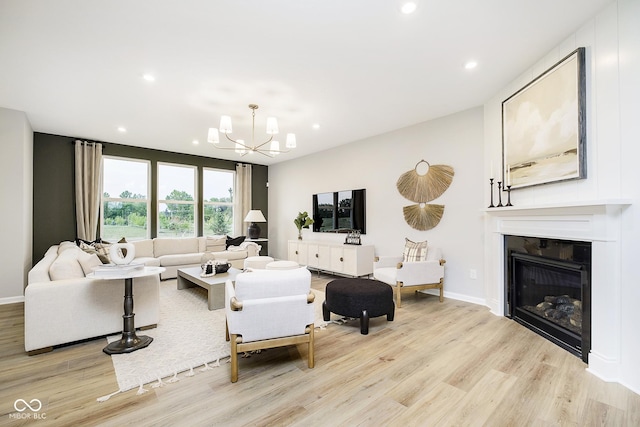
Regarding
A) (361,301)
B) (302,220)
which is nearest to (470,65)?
(361,301)

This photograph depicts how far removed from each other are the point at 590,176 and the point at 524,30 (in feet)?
4.35

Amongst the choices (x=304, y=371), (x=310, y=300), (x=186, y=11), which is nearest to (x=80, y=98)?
(x=186, y=11)

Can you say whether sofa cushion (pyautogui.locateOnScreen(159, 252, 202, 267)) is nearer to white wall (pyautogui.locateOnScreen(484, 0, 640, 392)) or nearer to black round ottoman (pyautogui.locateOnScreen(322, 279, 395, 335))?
black round ottoman (pyautogui.locateOnScreen(322, 279, 395, 335))

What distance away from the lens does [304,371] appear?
2219 millimetres

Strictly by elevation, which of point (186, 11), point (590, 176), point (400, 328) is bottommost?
point (400, 328)

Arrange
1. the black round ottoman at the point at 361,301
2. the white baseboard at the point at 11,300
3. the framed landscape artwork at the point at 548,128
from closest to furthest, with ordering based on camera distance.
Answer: the framed landscape artwork at the point at 548,128
the black round ottoman at the point at 361,301
the white baseboard at the point at 11,300

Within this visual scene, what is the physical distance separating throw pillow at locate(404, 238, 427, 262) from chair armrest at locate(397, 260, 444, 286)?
26 cm

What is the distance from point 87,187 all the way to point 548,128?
7.10m

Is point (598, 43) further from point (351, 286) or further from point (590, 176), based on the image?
point (351, 286)

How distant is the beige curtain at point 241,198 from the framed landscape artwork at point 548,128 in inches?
229

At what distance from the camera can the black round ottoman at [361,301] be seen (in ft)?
9.79

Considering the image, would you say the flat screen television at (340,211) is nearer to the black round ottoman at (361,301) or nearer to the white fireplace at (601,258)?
the black round ottoman at (361,301)

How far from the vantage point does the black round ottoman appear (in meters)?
2.98

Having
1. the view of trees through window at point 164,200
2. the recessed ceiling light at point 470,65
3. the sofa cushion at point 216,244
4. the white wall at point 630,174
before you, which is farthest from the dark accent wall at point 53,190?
the white wall at point 630,174
